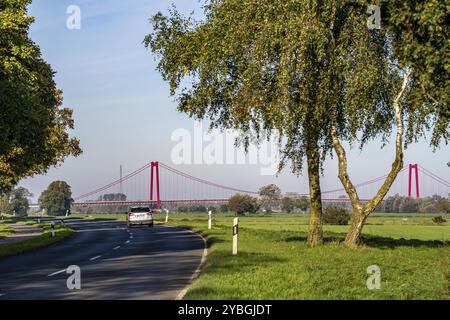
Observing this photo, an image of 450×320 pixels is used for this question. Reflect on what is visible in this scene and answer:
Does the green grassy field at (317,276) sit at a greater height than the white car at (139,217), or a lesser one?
lesser

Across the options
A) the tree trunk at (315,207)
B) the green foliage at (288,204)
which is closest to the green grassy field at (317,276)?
the tree trunk at (315,207)

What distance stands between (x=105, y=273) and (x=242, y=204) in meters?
A: 132

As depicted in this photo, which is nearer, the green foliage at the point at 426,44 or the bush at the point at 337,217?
the green foliage at the point at 426,44

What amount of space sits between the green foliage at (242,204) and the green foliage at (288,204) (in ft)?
111

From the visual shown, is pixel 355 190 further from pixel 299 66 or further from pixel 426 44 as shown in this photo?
pixel 426 44

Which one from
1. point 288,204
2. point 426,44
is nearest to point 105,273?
point 426,44

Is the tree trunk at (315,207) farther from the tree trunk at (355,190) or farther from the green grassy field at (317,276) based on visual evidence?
the green grassy field at (317,276)

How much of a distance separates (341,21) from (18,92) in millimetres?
12449

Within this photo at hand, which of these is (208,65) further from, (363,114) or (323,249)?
(323,249)

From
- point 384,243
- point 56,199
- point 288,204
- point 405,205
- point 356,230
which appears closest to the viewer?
point 356,230

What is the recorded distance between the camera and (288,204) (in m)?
185

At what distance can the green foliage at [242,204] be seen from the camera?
148m

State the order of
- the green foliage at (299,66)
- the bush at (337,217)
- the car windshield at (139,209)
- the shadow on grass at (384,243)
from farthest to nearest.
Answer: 1. the bush at (337,217)
2. the car windshield at (139,209)
3. the shadow on grass at (384,243)
4. the green foliage at (299,66)

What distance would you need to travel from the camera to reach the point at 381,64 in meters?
20.2
